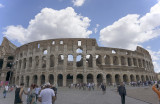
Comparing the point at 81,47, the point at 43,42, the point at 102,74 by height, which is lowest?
the point at 102,74

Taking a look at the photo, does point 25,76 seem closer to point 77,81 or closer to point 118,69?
point 77,81

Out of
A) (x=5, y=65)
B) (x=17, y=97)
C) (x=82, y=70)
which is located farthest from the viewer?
(x=5, y=65)

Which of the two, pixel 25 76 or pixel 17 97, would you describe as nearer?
pixel 17 97

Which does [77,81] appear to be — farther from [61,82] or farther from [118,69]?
[118,69]

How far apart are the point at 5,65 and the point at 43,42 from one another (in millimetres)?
17423

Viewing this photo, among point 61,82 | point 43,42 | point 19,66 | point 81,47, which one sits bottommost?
point 61,82

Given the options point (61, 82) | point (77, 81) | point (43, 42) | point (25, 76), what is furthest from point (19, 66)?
point (77, 81)

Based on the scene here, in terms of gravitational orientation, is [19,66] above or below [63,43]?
below

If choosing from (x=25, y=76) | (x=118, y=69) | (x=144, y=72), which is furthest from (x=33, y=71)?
(x=144, y=72)

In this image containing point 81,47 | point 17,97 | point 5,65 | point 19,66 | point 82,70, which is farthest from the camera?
point 5,65

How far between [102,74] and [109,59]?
15.9ft

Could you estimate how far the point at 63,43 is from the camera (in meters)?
29.3

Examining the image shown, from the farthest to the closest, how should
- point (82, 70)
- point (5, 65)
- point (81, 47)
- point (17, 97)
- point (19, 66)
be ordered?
point (5, 65)
point (19, 66)
point (81, 47)
point (82, 70)
point (17, 97)

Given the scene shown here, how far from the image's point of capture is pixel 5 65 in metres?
36.4
